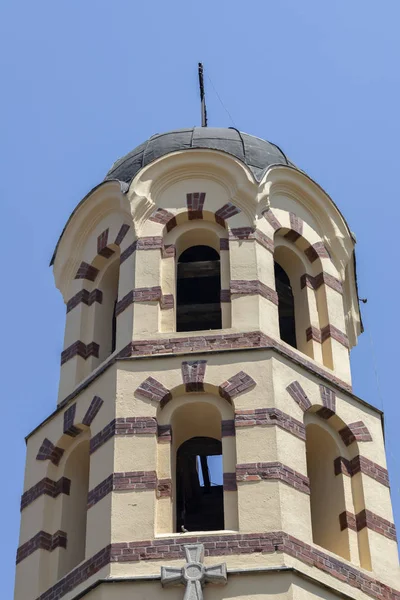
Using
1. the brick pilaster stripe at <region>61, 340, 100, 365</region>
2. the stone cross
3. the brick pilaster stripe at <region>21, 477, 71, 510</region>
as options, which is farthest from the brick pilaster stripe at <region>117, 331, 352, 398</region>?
the stone cross

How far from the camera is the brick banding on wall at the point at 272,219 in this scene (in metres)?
26.3

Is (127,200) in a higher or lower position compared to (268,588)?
higher

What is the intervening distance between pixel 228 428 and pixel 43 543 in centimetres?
321

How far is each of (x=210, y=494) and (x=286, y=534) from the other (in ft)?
16.9

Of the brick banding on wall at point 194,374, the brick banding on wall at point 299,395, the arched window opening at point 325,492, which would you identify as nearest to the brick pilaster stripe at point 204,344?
the brick banding on wall at point 194,374

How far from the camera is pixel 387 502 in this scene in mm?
23297

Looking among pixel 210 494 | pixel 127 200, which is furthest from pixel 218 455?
pixel 127 200

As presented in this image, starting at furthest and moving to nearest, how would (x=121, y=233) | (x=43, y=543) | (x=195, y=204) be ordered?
1. (x=121, y=233)
2. (x=195, y=204)
3. (x=43, y=543)

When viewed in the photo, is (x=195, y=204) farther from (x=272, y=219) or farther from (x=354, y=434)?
(x=354, y=434)

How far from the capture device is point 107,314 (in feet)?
86.5

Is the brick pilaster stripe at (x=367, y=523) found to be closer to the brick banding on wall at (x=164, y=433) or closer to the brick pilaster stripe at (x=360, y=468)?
the brick pilaster stripe at (x=360, y=468)

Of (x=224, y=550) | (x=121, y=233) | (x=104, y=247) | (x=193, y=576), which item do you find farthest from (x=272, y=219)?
(x=193, y=576)

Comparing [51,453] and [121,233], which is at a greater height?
[121,233]

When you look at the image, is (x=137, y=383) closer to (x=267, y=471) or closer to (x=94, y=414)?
(x=94, y=414)
